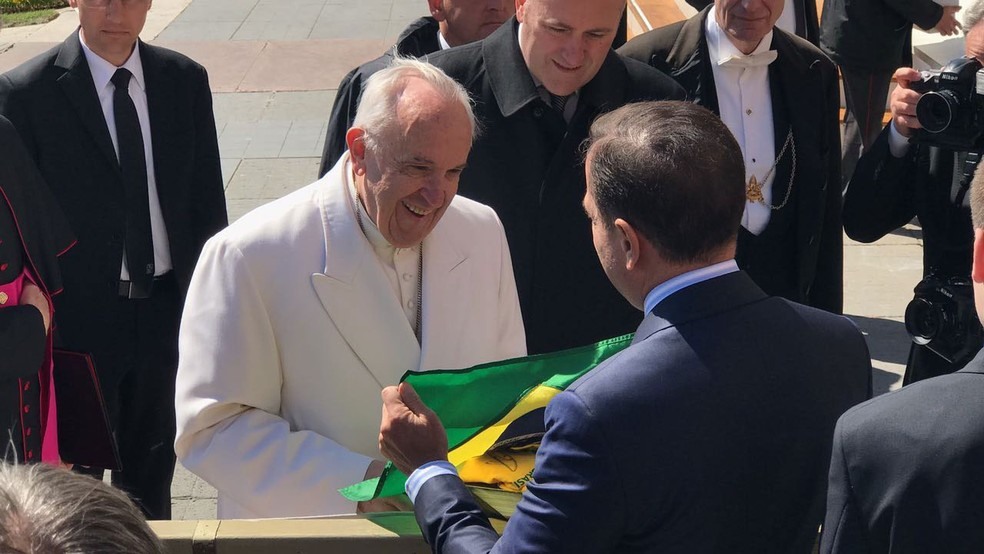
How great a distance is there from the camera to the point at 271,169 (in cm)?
922

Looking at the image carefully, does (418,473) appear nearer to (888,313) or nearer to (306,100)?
(888,313)

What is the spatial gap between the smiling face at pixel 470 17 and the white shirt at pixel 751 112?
0.90 meters

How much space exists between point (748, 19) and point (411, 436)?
8.40ft

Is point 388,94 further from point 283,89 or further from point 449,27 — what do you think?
point 283,89

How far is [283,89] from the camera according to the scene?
446 inches

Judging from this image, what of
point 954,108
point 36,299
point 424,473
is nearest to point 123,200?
point 36,299

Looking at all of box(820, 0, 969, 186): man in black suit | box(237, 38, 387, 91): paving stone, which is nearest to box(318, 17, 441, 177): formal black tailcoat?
box(820, 0, 969, 186): man in black suit

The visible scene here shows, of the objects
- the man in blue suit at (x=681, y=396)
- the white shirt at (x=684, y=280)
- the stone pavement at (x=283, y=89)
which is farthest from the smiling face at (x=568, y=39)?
the stone pavement at (x=283, y=89)

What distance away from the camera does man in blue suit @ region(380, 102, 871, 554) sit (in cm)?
202

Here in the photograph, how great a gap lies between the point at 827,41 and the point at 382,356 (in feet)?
17.0

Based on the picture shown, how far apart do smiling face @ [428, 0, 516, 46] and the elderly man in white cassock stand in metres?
1.89

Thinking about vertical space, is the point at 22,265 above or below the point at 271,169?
above

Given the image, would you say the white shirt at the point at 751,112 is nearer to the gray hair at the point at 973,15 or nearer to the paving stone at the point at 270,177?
the gray hair at the point at 973,15

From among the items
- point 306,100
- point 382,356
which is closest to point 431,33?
point 382,356
